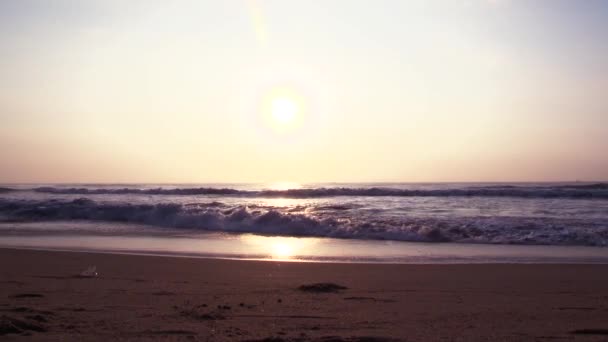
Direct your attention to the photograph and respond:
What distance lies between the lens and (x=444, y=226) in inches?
623

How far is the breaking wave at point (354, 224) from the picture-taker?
14.4 meters

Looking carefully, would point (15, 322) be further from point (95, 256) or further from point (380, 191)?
point (380, 191)

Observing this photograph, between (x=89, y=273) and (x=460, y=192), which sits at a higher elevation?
(x=460, y=192)

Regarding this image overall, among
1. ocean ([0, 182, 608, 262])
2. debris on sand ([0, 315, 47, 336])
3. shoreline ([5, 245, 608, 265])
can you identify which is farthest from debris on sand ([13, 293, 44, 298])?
ocean ([0, 182, 608, 262])

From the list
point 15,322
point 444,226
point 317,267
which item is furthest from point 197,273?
point 444,226

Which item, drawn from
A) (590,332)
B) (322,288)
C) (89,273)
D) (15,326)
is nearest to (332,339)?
(590,332)

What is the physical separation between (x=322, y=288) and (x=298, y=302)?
0.88m

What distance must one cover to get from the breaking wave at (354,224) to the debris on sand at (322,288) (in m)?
7.69

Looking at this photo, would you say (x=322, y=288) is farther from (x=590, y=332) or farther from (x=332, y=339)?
(x=590, y=332)

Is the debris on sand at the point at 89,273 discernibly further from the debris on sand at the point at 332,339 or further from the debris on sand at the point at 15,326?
the debris on sand at the point at 332,339

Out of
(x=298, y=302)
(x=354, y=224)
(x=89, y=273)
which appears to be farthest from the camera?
(x=354, y=224)

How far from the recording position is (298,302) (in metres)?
6.41

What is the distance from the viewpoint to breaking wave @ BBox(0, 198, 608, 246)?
1442 centimetres

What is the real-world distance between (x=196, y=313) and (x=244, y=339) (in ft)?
3.71
